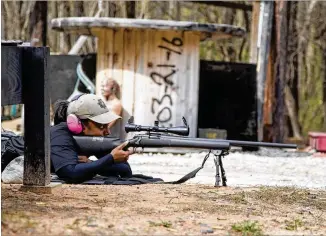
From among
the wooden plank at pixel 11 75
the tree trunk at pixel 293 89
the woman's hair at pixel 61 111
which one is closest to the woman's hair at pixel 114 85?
the woman's hair at pixel 61 111

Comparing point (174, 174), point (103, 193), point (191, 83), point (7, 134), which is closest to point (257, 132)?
point (191, 83)

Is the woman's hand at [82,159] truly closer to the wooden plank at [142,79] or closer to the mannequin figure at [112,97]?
the mannequin figure at [112,97]

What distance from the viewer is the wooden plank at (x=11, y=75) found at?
650 centimetres

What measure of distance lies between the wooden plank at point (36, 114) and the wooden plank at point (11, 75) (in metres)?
0.11

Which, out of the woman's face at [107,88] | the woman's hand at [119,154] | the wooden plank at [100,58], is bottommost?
the woman's hand at [119,154]

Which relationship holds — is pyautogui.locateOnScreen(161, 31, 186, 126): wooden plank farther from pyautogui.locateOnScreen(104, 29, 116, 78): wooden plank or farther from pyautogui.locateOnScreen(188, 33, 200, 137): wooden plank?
pyautogui.locateOnScreen(104, 29, 116, 78): wooden plank

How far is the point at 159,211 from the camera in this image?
6672 millimetres

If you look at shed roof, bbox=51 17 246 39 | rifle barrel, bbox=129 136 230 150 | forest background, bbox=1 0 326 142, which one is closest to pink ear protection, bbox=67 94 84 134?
rifle barrel, bbox=129 136 230 150

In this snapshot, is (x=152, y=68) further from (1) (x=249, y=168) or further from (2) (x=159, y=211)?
(2) (x=159, y=211)

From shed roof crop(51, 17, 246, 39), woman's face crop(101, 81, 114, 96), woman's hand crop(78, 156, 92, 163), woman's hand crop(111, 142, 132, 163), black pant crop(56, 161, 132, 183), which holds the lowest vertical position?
→ black pant crop(56, 161, 132, 183)

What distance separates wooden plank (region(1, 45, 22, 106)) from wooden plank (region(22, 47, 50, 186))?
0.36ft

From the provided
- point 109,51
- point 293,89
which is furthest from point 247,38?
point 109,51

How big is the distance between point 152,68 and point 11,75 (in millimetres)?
10557

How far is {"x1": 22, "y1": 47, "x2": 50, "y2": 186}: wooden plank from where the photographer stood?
275 inches
